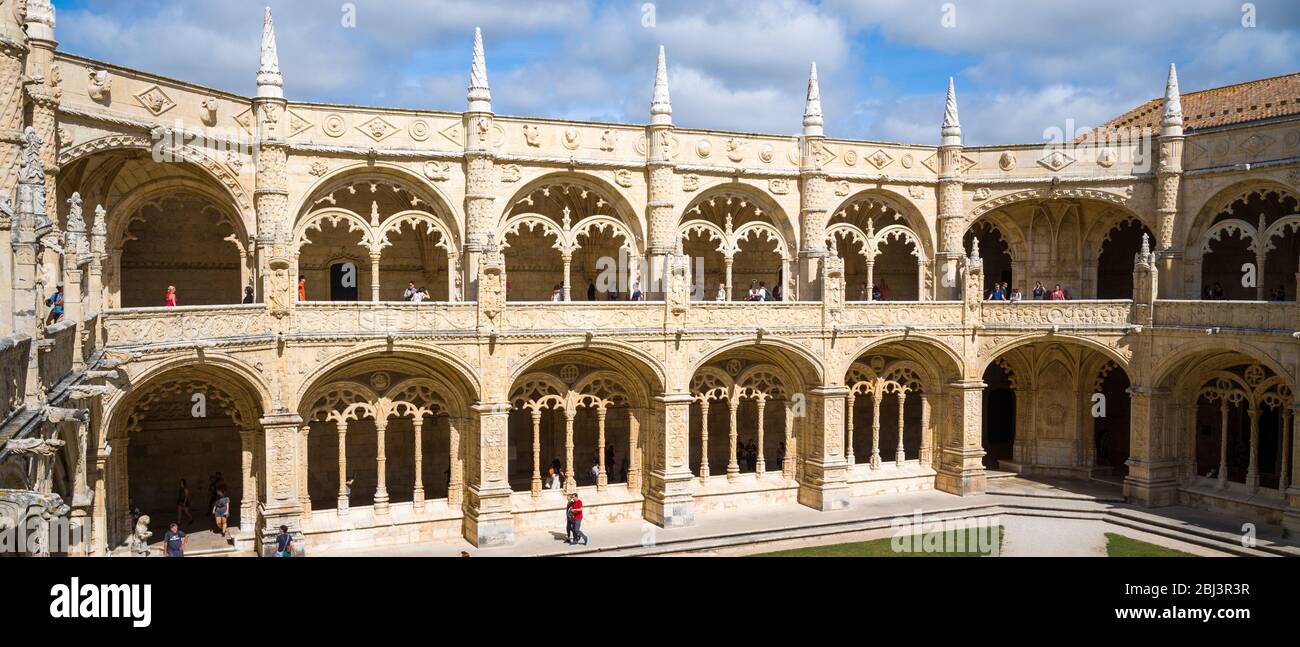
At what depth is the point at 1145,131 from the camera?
3123 centimetres

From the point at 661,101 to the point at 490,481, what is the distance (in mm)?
11278

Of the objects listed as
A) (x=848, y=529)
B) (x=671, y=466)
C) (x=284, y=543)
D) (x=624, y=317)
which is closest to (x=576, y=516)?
(x=671, y=466)

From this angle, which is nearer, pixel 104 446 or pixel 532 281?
pixel 104 446

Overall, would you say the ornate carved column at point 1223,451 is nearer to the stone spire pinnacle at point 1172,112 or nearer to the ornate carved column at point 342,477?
the stone spire pinnacle at point 1172,112

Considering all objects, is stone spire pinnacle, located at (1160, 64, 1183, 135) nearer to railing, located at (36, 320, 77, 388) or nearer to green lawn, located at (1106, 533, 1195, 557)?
green lawn, located at (1106, 533, 1195, 557)

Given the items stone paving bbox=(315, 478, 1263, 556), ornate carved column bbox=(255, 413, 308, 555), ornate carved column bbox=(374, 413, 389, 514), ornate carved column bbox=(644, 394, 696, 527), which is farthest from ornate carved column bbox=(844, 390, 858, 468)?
ornate carved column bbox=(255, 413, 308, 555)

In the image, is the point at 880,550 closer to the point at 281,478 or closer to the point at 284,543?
the point at 284,543

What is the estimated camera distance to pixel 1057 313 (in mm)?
28641

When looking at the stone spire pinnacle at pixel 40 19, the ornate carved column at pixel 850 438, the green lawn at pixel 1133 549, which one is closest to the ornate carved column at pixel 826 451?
the ornate carved column at pixel 850 438

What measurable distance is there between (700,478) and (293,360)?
1184cm

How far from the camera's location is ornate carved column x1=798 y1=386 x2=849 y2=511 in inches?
1096
